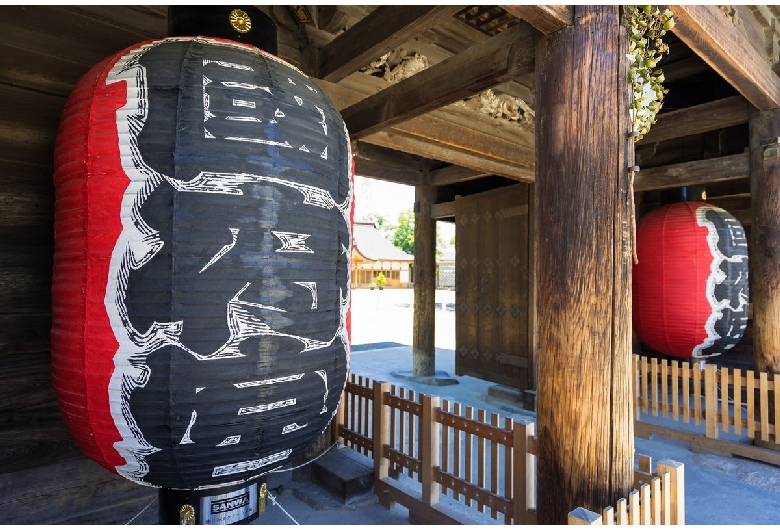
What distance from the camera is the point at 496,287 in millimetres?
6969

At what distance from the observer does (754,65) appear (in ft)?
11.4

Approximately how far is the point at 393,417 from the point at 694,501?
2.45 metres

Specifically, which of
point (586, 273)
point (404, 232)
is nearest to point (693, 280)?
point (586, 273)

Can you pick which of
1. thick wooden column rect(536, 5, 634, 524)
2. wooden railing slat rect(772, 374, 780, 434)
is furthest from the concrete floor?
thick wooden column rect(536, 5, 634, 524)

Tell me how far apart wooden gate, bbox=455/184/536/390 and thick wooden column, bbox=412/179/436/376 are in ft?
1.56

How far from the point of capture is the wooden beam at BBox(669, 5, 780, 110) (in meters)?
2.56

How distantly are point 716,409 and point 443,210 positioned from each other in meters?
4.72

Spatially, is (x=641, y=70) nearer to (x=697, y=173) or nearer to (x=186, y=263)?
(x=186, y=263)

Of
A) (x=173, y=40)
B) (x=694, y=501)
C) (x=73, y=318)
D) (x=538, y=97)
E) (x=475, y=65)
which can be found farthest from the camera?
(x=694, y=501)

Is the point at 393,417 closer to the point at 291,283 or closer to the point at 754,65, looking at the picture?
the point at 291,283

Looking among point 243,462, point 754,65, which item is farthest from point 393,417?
point 754,65

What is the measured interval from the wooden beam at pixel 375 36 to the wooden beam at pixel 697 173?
3.75 metres

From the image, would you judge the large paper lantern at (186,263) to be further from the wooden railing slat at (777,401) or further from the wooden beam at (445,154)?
the wooden railing slat at (777,401)

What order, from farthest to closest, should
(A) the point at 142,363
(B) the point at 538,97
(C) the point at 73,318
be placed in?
(B) the point at 538,97 → (C) the point at 73,318 → (A) the point at 142,363
